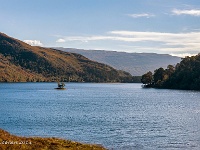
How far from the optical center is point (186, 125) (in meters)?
93.1

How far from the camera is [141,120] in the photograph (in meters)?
104

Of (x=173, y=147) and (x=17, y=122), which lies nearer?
(x=173, y=147)

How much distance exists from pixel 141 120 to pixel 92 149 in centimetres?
5665

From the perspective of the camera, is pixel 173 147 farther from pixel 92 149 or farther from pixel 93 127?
pixel 93 127

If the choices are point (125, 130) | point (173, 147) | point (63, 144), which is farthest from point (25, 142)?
point (125, 130)

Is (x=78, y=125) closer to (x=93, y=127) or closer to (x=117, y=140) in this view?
(x=93, y=127)

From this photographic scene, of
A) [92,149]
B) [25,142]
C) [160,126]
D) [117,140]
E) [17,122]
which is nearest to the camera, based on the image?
[25,142]

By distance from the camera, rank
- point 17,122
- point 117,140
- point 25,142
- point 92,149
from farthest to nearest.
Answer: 1. point 17,122
2. point 117,140
3. point 92,149
4. point 25,142

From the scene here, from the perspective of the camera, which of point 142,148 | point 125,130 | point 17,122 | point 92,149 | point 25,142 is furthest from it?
point 17,122

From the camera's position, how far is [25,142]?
146 ft

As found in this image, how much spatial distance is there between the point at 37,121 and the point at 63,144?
56.6 m

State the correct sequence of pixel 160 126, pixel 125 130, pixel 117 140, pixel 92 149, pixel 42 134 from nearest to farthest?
pixel 92 149, pixel 117 140, pixel 42 134, pixel 125 130, pixel 160 126

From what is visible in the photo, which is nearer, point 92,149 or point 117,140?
point 92,149

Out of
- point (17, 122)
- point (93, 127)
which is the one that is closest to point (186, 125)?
point (93, 127)
